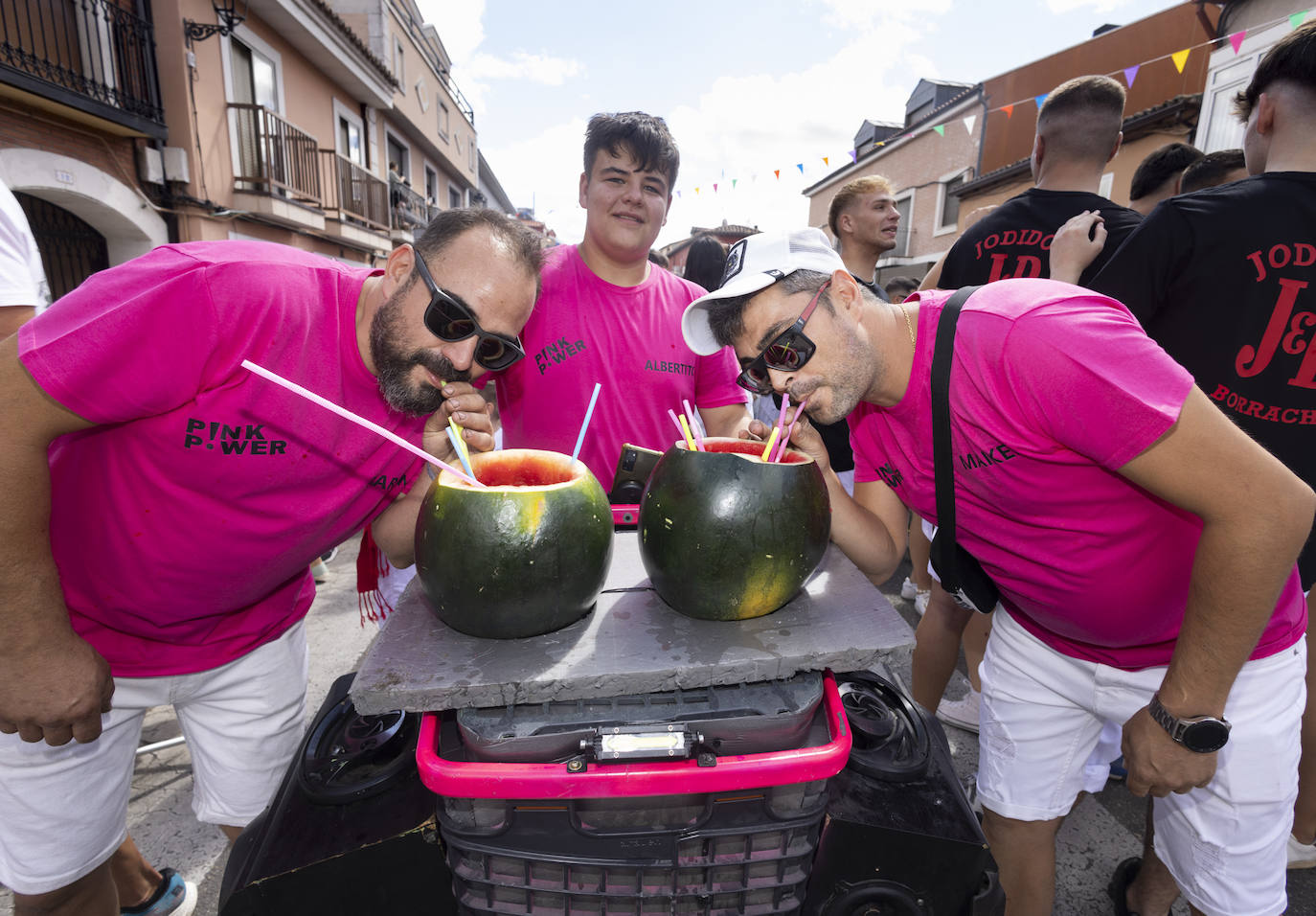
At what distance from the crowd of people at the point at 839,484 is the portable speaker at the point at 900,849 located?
0.57 meters

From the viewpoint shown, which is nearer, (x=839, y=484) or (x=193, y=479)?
(x=193, y=479)

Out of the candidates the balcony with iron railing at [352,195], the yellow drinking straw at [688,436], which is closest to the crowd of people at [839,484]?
the yellow drinking straw at [688,436]

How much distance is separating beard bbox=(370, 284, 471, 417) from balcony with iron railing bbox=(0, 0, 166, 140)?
744 cm

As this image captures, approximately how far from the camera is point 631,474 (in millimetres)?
1835

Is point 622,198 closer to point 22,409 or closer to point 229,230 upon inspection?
point 22,409

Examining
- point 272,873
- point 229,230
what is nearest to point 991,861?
point 272,873

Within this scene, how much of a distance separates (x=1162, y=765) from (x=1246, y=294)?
1306 mm

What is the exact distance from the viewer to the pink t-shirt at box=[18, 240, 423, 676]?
4.03ft

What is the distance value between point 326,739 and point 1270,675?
202 centimetres

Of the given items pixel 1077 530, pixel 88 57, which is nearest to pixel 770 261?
pixel 1077 530

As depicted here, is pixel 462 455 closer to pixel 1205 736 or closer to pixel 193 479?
pixel 193 479

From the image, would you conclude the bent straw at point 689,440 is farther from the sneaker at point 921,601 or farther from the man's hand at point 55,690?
the sneaker at point 921,601

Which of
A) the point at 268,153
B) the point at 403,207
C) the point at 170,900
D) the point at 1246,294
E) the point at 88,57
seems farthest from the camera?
the point at 403,207

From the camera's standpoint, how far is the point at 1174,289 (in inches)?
72.2
